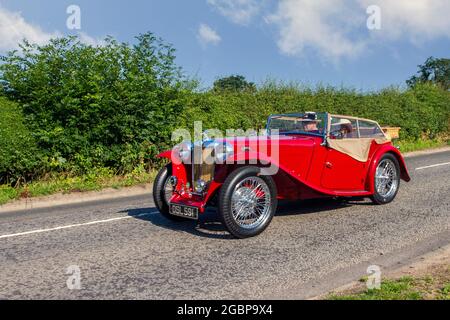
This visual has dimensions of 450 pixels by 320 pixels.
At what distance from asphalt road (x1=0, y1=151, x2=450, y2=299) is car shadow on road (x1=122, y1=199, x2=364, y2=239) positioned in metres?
0.02

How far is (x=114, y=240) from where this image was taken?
241 inches

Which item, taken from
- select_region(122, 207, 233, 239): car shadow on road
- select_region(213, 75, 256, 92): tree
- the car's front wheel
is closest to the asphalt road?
select_region(122, 207, 233, 239): car shadow on road

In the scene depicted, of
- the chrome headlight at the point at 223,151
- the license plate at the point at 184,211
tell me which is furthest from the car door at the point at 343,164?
the license plate at the point at 184,211

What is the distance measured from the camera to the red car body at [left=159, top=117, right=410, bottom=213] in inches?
240

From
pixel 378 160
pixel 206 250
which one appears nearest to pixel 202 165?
pixel 206 250

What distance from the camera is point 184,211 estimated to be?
608cm

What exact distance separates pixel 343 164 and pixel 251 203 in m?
2.12

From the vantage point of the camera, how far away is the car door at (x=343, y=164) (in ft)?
23.3

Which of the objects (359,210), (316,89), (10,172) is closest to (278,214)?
(359,210)

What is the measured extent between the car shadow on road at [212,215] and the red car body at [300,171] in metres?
0.45

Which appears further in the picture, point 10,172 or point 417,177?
point 417,177
